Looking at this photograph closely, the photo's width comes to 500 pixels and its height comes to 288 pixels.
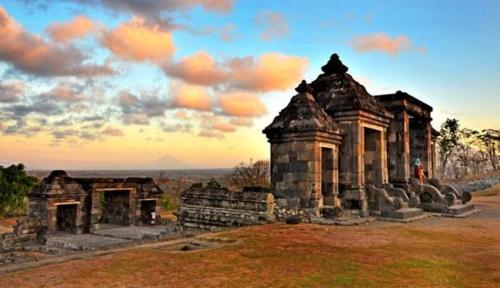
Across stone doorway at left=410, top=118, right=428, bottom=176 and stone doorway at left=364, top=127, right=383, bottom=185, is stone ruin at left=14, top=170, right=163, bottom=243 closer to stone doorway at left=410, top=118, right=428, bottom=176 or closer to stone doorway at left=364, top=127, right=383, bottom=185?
stone doorway at left=364, top=127, right=383, bottom=185

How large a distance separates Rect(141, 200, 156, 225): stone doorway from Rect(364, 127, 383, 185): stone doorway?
18942mm

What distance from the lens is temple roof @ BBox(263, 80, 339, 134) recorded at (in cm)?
1441

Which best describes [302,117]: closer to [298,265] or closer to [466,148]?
[298,265]

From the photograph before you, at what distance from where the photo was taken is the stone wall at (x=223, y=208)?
13.5 metres

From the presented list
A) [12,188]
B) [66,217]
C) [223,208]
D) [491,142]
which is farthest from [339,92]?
[491,142]

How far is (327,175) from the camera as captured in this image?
15.3m

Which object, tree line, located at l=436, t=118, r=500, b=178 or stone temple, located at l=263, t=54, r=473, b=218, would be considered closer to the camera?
stone temple, located at l=263, t=54, r=473, b=218

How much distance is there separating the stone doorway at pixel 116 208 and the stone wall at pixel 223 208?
14.7m

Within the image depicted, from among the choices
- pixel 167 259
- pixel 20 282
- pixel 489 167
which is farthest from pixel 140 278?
pixel 489 167

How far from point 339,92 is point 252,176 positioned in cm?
2445

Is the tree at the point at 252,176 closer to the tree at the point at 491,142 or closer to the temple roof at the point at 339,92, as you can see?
the temple roof at the point at 339,92

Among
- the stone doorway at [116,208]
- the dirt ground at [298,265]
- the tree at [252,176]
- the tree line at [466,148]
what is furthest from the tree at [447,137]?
the dirt ground at [298,265]

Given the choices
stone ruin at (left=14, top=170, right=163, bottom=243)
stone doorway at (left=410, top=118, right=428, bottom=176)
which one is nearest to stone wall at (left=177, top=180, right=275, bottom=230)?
stone doorway at (left=410, top=118, right=428, bottom=176)

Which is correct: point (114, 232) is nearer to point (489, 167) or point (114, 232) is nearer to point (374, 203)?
point (374, 203)
